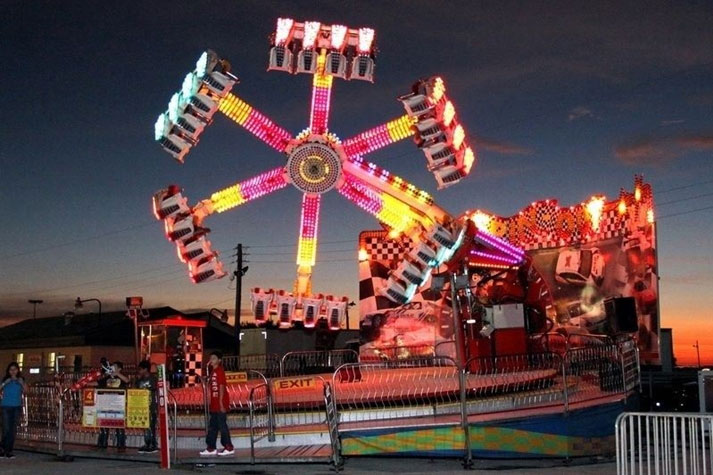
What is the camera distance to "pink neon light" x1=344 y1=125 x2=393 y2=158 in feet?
66.0

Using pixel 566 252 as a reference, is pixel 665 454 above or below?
below

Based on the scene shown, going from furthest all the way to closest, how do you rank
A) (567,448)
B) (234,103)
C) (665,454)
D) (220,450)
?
(234,103)
(567,448)
(220,450)
(665,454)

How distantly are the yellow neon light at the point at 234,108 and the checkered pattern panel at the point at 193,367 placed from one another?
8592 millimetres

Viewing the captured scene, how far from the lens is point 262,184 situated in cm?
1997

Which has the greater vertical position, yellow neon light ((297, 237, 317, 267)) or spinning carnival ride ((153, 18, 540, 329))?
spinning carnival ride ((153, 18, 540, 329))

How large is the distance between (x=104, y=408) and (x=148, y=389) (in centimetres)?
81

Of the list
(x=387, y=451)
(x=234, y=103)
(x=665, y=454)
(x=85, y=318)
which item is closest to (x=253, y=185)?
(x=234, y=103)

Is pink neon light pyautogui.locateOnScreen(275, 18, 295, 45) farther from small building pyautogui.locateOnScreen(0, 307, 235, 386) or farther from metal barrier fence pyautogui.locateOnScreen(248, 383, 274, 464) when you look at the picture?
small building pyautogui.locateOnScreen(0, 307, 235, 386)

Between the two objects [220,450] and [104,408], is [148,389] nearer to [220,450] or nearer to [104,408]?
[104,408]

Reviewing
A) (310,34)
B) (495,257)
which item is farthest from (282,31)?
(495,257)

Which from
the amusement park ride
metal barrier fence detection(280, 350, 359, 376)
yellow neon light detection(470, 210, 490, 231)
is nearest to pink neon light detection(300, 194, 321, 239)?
the amusement park ride

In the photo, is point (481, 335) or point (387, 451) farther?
point (481, 335)

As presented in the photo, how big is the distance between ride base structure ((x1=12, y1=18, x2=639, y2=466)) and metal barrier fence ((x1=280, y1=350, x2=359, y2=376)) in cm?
5

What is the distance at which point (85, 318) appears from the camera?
50.8m
